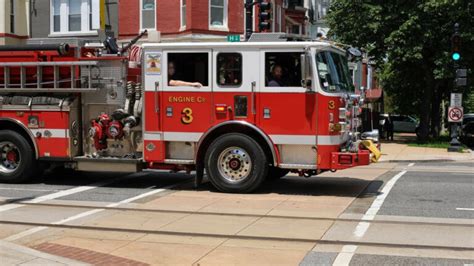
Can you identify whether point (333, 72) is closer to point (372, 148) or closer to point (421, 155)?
point (372, 148)

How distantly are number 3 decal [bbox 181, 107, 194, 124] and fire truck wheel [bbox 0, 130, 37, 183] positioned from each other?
3293mm

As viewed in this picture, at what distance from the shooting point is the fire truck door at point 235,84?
10242mm

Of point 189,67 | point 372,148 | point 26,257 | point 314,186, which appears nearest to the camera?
point 26,257

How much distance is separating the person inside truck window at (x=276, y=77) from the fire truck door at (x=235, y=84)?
0.26m

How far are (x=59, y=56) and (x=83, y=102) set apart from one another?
984 mm

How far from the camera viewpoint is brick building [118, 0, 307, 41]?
26.3 meters

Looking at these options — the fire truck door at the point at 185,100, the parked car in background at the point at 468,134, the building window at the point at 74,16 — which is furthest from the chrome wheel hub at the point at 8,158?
the parked car in background at the point at 468,134

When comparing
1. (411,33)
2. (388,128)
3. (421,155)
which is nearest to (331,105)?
(421,155)

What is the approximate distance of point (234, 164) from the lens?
1050cm

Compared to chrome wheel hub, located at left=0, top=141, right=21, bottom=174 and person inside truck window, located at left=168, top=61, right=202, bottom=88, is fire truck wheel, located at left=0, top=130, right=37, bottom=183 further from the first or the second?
person inside truck window, located at left=168, top=61, right=202, bottom=88

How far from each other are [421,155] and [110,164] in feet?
44.4

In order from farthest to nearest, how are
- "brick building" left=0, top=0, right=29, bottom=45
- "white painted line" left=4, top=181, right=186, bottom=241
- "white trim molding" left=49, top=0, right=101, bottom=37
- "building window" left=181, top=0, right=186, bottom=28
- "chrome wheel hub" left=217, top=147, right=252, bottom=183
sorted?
"brick building" left=0, top=0, right=29, bottom=45 → "white trim molding" left=49, top=0, right=101, bottom=37 → "building window" left=181, top=0, right=186, bottom=28 → "chrome wheel hub" left=217, top=147, right=252, bottom=183 → "white painted line" left=4, top=181, right=186, bottom=241

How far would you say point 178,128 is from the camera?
35.0ft

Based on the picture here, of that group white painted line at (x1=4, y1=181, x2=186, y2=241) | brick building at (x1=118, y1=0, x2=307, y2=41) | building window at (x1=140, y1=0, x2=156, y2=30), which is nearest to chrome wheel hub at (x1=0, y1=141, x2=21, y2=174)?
white painted line at (x1=4, y1=181, x2=186, y2=241)
